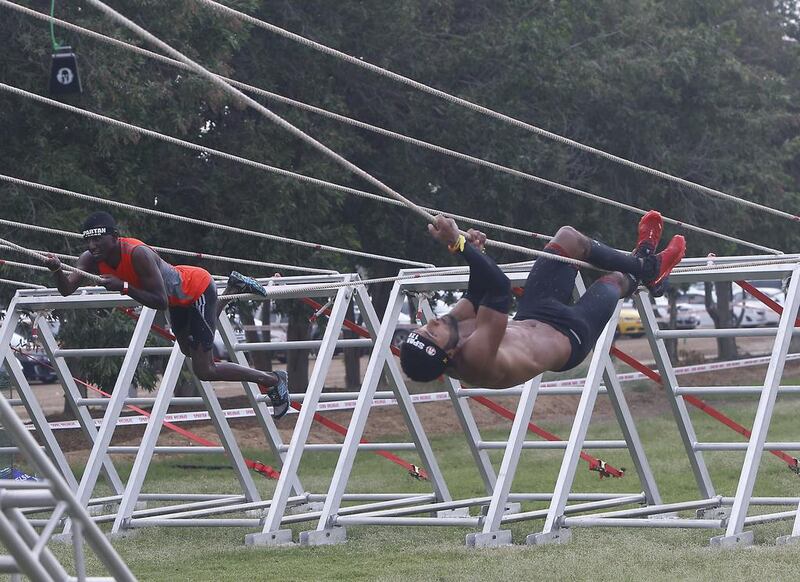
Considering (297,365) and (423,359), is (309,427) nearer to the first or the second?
(423,359)

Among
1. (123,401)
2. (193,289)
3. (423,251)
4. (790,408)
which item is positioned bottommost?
(790,408)

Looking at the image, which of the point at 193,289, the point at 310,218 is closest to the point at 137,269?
the point at 193,289

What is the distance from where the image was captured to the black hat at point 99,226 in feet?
27.4

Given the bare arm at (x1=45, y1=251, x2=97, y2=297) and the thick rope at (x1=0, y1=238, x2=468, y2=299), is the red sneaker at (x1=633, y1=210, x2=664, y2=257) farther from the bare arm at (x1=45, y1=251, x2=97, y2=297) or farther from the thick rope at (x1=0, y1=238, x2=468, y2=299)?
the bare arm at (x1=45, y1=251, x2=97, y2=297)

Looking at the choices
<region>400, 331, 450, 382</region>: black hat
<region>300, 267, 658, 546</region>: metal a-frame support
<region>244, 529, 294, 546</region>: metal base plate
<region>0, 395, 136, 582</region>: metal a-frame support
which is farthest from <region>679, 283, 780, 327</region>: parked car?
<region>0, 395, 136, 582</region>: metal a-frame support

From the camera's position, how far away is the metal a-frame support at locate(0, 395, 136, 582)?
5207 millimetres

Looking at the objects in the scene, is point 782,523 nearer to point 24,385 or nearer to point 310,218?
point 24,385

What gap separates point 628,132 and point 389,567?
13937mm

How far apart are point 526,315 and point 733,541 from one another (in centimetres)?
230

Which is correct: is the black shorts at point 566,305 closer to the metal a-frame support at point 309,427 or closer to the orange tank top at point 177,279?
the orange tank top at point 177,279

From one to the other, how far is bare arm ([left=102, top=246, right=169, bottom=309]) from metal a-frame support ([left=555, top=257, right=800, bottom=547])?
3278 mm

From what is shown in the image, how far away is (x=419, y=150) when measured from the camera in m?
20.6

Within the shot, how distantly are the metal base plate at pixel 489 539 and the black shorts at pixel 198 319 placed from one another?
2.35 m

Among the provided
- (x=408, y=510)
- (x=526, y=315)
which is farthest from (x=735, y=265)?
(x=408, y=510)
